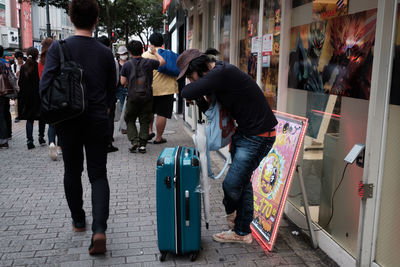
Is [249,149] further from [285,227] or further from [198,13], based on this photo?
[198,13]

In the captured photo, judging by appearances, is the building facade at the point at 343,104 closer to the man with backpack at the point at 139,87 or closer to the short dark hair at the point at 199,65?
the short dark hair at the point at 199,65

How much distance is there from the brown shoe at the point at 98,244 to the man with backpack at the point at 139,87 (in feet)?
12.9

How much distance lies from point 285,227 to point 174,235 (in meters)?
1.34

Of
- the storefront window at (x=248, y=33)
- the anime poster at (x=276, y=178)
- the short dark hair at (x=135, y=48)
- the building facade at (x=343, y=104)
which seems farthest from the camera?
the short dark hair at (x=135, y=48)

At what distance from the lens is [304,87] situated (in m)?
4.11

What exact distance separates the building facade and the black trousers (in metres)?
1.89

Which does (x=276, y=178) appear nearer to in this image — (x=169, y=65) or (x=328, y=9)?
(x=328, y=9)

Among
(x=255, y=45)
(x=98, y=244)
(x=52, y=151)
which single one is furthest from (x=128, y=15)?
(x=98, y=244)

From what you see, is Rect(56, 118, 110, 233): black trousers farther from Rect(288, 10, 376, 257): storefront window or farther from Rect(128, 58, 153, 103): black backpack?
Rect(128, 58, 153, 103): black backpack

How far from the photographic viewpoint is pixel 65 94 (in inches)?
127

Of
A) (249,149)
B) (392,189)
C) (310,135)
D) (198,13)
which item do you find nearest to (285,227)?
(310,135)

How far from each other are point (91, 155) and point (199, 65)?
1.17 meters

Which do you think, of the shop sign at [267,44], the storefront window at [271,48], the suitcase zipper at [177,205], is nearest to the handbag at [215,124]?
the suitcase zipper at [177,205]

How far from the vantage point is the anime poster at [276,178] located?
352 centimetres
